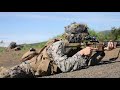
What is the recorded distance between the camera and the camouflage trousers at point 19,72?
6.64m

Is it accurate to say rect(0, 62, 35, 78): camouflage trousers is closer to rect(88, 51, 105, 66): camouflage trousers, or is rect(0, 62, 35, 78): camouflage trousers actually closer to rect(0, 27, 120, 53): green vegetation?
rect(0, 27, 120, 53): green vegetation

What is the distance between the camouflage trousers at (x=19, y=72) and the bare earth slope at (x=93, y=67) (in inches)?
3.7

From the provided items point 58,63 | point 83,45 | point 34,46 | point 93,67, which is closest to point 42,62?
point 58,63

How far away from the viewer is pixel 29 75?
6684 mm

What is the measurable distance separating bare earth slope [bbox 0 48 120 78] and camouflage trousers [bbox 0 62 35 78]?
→ 94 millimetres

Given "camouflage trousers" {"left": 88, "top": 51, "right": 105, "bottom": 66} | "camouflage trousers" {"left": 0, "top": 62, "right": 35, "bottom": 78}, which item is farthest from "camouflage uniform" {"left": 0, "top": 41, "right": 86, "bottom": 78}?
"camouflage trousers" {"left": 88, "top": 51, "right": 105, "bottom": 66}

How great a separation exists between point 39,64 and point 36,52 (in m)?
0.20

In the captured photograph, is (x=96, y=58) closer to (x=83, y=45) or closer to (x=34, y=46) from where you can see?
(x=83, y=45)

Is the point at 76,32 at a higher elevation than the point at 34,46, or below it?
higher

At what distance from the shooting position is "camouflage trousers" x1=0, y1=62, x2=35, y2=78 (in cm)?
664

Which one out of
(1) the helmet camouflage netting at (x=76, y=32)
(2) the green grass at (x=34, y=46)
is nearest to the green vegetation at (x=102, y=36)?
(2) the green grass at (x=34, y=46)

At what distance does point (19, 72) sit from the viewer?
22.1ft

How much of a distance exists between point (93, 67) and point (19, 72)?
1.15 meters
